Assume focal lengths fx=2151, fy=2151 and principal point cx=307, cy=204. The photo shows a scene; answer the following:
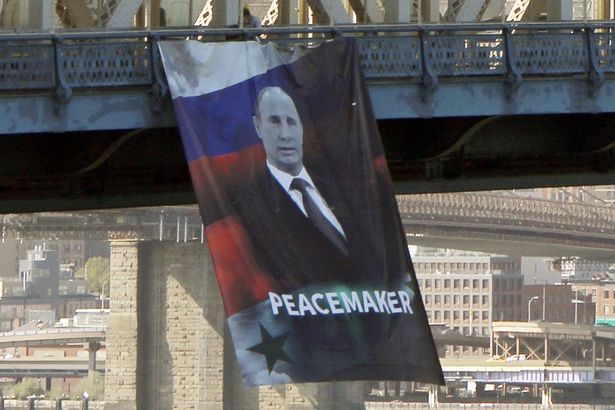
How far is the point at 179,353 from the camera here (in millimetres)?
94000

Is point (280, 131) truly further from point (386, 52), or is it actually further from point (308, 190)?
point (386, 52)

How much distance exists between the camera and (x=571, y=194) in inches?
5586

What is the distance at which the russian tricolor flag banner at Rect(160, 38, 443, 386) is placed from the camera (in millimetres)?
18844

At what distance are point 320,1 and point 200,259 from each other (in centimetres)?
7451

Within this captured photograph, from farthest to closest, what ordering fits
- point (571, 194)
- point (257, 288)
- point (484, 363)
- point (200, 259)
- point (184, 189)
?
1. point (571, 194)
2. point (484, 363)
3. point (200, 259)
4. point (184, 189)
5. point (257, 288)

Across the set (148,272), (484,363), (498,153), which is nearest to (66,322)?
(484,363)

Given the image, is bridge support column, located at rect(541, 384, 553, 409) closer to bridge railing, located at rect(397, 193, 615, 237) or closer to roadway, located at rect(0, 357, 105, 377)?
bridge railing, located at rect(397, 193, 615, 237)

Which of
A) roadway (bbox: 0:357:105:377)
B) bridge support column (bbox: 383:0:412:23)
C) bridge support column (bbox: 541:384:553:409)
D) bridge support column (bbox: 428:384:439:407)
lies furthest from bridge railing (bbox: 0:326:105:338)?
bridge support column (bbox: 383:0:412:23)

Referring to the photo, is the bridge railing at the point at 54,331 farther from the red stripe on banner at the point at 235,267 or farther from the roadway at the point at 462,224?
the red stripe on banner at the point at 235,267

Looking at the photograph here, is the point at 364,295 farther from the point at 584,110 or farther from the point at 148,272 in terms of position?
the point at 148,272

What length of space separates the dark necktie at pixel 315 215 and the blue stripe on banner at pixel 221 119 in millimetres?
563

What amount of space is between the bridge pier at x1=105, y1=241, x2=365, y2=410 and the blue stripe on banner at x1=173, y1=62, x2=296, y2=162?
72.9 metres

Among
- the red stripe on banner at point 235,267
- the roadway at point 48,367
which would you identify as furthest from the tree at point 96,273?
the red stripe on banner at point 235,267

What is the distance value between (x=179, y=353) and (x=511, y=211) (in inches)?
906
